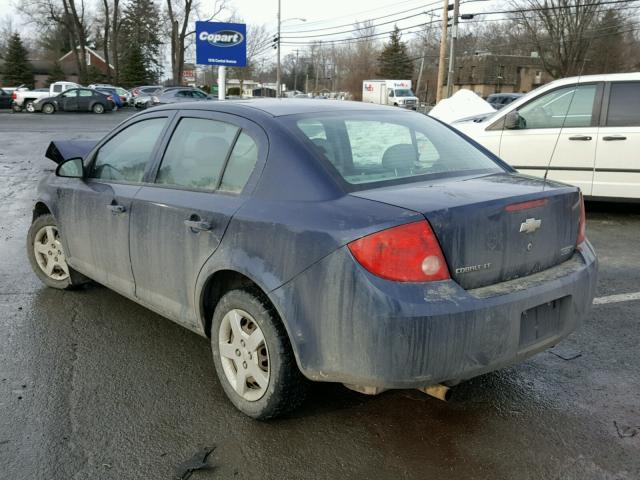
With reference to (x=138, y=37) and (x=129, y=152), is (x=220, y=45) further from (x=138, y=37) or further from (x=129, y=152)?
(x=138, y=37)

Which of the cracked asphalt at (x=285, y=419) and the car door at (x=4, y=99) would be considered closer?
the cracked asphalt at (x=285, y=419)

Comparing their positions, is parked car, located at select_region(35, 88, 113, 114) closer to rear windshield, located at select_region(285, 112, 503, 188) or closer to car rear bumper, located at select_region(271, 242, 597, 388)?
rear windshield, located at select_region(285, 112, 503, 188)

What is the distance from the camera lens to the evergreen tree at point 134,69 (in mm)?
67625

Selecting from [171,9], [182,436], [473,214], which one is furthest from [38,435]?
[171,9]

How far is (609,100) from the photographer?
23.7 ft

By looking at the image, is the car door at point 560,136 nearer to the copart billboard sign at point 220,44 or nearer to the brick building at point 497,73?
the copart billboard sign at point 220,44

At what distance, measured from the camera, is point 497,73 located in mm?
74500

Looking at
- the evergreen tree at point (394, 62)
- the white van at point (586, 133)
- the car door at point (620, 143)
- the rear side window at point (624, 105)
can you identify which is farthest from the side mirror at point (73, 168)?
the evergreen tree at point (394, 62)

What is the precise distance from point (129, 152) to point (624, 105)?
597cm

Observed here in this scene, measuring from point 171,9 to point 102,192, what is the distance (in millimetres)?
57096

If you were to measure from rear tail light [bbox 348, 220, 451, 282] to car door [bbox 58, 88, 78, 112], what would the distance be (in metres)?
36.8

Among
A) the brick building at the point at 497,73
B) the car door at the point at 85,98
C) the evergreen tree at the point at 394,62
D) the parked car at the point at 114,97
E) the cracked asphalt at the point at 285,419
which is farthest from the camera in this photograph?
the evergreen tree at the point at 394,62

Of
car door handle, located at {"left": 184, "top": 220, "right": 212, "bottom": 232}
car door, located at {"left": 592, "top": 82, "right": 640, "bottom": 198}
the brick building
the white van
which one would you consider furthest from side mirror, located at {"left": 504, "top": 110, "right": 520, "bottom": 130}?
the brick building

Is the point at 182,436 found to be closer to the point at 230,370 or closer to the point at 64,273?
the point at 230,370
